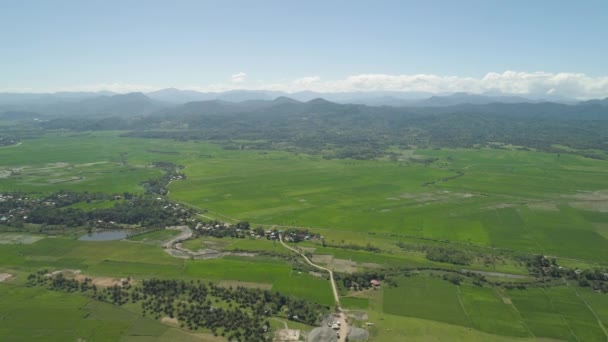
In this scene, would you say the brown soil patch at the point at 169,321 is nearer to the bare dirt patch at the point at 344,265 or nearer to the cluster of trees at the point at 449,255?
the bare dirt patch at the point at 344,265

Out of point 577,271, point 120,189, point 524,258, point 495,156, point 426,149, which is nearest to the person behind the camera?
point 577,271

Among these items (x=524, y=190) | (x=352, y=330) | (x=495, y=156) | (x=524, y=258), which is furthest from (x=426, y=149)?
(x=352, y=330)

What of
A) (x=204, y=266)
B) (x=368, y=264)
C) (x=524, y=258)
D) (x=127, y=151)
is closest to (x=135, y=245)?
(x=204, y=266)

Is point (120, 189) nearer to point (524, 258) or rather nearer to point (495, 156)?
point (524, 258)

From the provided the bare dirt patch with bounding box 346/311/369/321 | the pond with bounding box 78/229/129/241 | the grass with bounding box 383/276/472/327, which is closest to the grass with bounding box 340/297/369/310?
the bare dirt patch with bounding box 346/311/369/321

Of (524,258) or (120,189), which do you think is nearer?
(524,258)

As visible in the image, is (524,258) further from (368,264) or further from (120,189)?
(120,189)

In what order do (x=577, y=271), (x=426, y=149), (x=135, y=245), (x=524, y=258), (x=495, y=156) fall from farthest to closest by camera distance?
(x=426, y=149), (x=495, y=156), (x=135, y=245), (x=524, y=258), (x=577, y=271)
